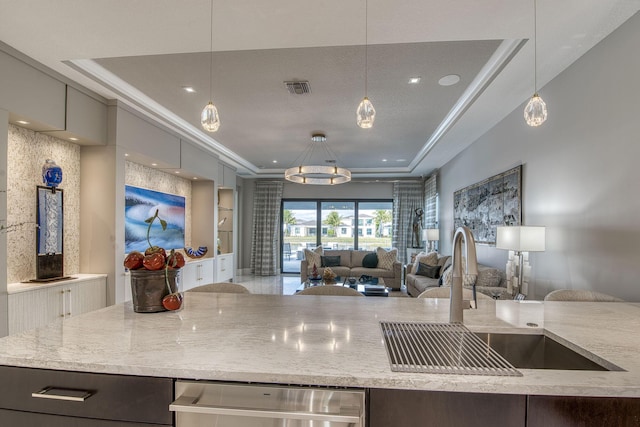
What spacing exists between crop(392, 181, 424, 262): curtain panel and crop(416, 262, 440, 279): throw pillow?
2.56m

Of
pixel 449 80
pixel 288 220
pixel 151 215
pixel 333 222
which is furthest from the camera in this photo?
pixel 288 220

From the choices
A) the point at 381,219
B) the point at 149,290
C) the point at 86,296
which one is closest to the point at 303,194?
the point at 381,219

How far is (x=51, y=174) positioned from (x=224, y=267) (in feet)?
12.6

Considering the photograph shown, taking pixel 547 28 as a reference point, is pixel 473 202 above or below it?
below

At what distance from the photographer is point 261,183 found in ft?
27.9

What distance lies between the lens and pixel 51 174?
2.95 metres

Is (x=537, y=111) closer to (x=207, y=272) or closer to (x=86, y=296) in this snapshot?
(x=86, y=296)

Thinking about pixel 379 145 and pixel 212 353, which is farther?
pixel 379 145

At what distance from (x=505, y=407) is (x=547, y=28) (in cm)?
247

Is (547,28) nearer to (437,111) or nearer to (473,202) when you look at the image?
(437,111)

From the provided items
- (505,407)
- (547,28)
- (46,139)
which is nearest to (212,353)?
(505,407)

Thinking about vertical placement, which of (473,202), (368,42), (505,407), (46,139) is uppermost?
(368,42)

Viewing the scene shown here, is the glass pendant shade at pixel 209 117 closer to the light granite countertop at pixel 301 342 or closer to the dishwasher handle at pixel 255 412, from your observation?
the light granite countertop at pixel 301 342

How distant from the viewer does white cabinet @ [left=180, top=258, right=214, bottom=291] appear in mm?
4832
